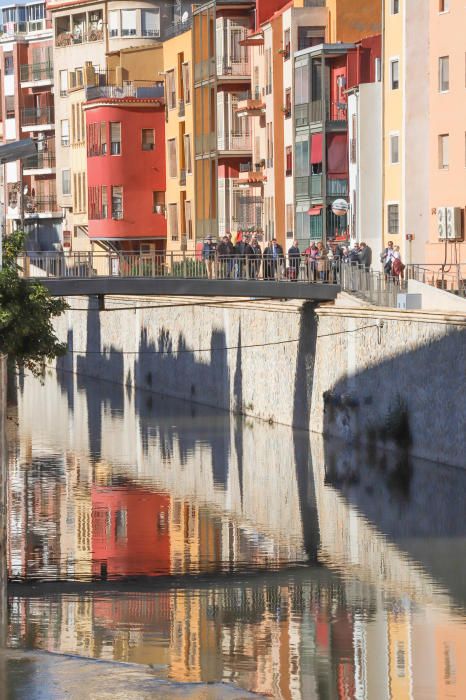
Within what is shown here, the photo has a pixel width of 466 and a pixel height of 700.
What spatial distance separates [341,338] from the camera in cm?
5309

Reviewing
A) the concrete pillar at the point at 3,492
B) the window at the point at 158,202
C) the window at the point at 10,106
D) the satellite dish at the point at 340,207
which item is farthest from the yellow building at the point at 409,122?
the window at the point at 10,106

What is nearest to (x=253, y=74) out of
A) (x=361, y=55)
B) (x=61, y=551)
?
(x=361, y=55)

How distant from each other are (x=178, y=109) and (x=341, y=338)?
38133mm

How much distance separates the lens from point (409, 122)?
209ft

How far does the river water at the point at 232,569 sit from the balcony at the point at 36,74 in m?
59.6

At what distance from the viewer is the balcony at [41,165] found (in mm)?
113550

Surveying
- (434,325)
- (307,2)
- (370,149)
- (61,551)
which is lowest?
(61,551)

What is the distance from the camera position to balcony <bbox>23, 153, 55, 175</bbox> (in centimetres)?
11355

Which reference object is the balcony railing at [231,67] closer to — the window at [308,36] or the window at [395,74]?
the window at [308,36]

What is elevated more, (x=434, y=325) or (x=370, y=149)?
(x=370, y=149)

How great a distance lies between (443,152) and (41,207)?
56.0 m

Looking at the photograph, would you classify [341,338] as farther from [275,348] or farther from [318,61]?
[318,61]

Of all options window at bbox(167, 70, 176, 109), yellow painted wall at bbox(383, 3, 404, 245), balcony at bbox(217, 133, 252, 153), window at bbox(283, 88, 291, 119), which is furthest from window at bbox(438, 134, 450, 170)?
window at bbox(167, 70, 176, 109)

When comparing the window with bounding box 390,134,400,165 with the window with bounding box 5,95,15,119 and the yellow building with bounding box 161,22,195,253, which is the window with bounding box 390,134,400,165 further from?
the window with bounding box 5,95,15,119
